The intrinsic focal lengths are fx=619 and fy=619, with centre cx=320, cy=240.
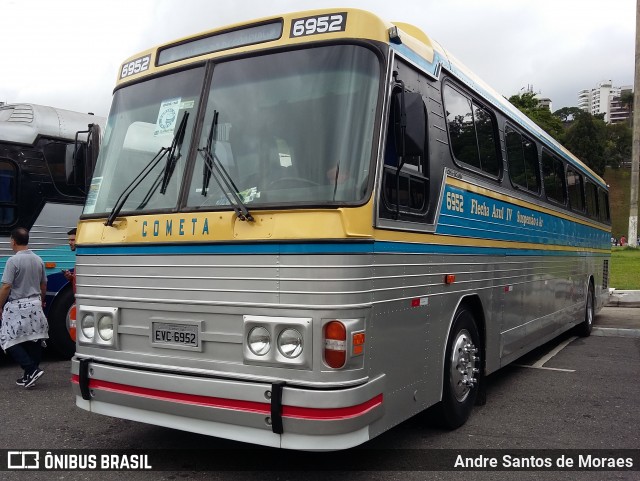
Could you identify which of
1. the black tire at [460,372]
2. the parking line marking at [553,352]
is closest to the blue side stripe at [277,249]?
the black tire at [460,372]

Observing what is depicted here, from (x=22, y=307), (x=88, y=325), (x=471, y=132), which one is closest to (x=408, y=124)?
(x=471, y=132)

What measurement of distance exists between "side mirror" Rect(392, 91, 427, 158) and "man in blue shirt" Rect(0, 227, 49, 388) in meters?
4.82

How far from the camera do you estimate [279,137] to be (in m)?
4.11

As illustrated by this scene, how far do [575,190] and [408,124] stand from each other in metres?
7.67

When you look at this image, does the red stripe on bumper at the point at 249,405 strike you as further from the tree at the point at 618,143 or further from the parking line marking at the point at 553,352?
the tree at the point at 618,143

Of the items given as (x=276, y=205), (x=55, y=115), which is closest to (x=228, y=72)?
(x=276, y=205)

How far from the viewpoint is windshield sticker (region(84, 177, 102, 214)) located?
4930 mm

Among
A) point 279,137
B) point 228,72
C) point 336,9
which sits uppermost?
point 336,9

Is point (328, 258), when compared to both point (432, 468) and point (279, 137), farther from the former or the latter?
point (432, 468)

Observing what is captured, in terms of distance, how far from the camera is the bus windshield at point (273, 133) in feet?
12.9

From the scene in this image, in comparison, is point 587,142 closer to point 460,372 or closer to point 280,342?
point 460,372

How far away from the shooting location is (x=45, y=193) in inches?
332

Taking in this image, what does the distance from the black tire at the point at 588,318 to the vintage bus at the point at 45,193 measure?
8.75 meters

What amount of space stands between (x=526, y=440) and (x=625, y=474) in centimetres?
88
